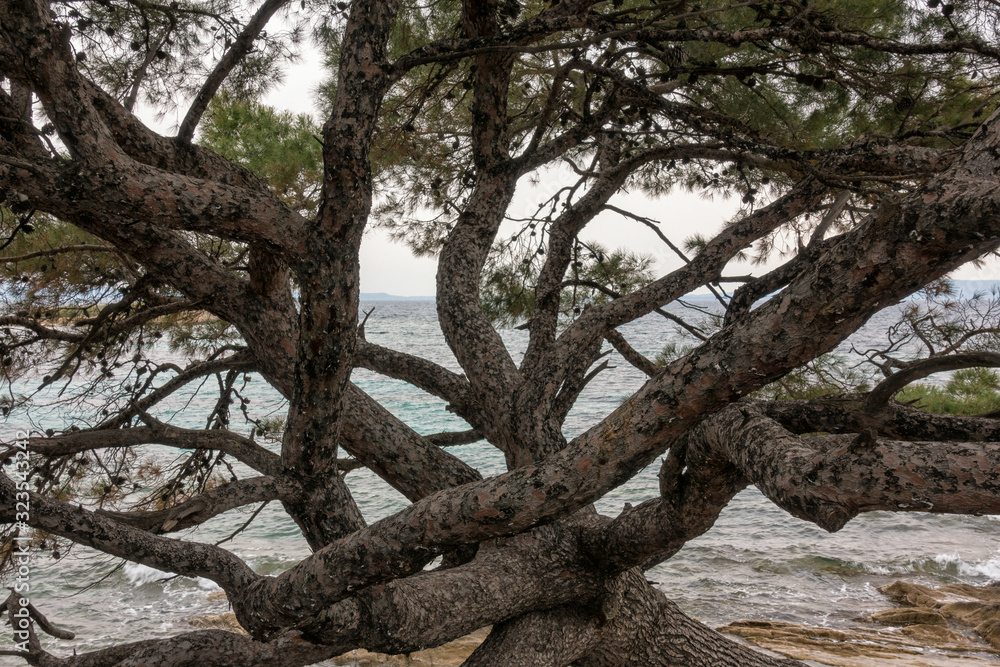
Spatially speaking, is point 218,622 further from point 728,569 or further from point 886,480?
point 886,480

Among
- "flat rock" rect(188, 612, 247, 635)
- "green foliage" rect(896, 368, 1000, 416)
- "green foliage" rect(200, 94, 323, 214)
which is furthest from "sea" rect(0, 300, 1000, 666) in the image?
"green foliage" rect(200, 94, 323, 214)

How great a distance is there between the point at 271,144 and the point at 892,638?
19.2 feet

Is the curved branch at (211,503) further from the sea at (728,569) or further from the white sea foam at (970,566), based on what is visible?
the white sea foam at (970,566)

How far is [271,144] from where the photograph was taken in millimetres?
4637

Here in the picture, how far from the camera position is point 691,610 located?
19.4ft

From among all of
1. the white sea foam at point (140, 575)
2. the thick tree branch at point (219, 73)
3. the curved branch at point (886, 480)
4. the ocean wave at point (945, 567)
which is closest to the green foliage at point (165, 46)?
the thick tree branch at point (219, 73)

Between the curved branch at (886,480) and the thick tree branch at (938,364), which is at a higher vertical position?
the thick tree branch at (938,364)

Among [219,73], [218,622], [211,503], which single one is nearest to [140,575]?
[218,622]

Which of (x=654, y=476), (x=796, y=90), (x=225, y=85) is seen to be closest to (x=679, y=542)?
(x=796, y=90)

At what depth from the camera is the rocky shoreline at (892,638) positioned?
4.72 meters

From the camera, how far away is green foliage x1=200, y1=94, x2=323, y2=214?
4.55 metres

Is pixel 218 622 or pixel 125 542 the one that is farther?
pixel 218 622

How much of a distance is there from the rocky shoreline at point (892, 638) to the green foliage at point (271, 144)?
3320 millimetres

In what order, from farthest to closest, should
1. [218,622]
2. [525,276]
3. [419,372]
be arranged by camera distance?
[218,622], [525,276], [419,372]
